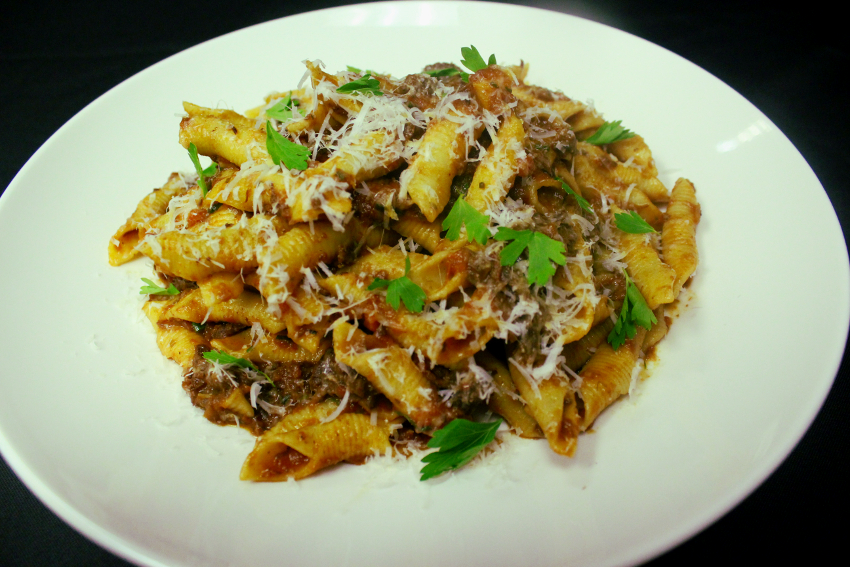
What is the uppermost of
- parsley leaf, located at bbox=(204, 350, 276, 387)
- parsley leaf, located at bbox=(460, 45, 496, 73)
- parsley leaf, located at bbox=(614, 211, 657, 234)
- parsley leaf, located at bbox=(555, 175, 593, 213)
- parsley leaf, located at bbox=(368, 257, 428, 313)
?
parsley leaf, located at bbox=(460, 45, 496, 73)

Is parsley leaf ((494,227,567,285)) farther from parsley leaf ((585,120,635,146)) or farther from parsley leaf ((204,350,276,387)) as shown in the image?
parsley leaf ((585,120,635,146))

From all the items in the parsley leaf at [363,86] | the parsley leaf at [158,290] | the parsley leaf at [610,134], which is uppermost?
the parsley leaf at [363,86]

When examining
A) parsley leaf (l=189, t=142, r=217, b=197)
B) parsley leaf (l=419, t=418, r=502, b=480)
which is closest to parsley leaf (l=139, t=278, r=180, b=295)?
parsley leaf (l=189, t=142, r=217, b=197)

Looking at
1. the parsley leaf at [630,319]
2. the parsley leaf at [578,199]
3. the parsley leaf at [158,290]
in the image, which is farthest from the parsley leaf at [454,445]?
the parsley leaf at [158,290]

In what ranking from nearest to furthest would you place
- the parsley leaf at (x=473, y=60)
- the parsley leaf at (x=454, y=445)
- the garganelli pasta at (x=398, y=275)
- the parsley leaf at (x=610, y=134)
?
the parsley leaf at (x=454, y=445) → the garganelli pasta at (x=398, y=275) → the parsley leaf at (x=473, y=60) → the parsley leaf at (x=610, y=134)

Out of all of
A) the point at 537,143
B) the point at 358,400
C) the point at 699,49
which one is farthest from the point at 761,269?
the point at 699,49

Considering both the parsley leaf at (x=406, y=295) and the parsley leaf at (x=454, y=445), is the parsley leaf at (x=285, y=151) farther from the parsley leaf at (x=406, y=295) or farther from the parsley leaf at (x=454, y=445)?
the parsley leaf at (x=454, y=445)

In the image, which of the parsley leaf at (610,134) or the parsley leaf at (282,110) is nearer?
the parsley leaf at (282,110)
